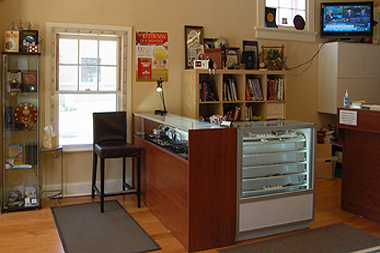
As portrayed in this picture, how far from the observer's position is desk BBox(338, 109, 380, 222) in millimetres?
4164

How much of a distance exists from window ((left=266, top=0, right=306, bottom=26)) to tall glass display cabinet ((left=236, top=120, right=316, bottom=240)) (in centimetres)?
277

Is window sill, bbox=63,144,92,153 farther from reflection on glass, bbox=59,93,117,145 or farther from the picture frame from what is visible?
the picture frame

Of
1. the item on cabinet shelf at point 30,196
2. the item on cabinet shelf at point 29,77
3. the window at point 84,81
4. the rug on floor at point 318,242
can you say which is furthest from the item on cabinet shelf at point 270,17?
the item on cabinet shelf at point 30,196

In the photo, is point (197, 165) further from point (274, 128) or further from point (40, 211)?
point (40, 211)

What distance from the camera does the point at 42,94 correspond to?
16.1ft

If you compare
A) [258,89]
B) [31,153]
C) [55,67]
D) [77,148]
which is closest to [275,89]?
[258,89]

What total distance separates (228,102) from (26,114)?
8.15ft

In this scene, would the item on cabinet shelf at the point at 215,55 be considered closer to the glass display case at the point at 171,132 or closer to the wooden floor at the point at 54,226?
the glass display case at the point at 171,132

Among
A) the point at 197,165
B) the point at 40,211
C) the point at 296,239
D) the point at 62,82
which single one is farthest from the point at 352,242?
the point at 62,82

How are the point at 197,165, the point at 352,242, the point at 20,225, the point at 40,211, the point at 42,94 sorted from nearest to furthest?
the point at 197,165 → the point at 352,242 → the point at 20,225 → the point at 40,211 → the point at 42,94

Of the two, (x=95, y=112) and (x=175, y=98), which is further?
(x=175, y=98)

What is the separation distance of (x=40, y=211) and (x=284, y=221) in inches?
105

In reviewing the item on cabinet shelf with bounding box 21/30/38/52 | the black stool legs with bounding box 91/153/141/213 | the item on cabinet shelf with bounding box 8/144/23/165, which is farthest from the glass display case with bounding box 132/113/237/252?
the item on cabinet shelf with bounding box 21/30/38/52

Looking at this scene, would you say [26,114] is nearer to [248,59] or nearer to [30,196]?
[30,196]
